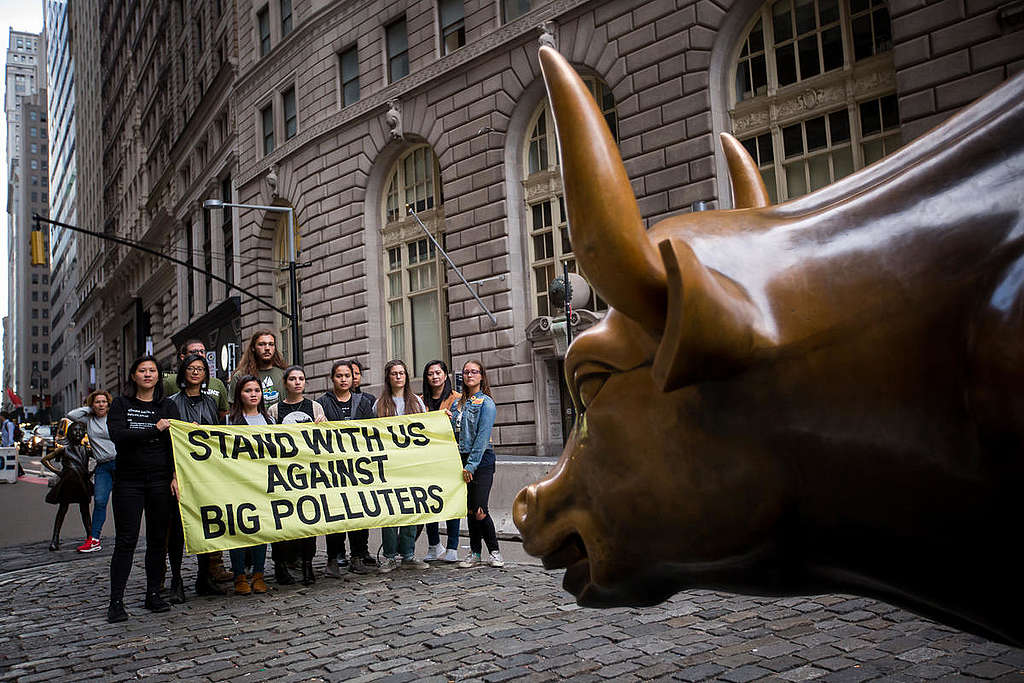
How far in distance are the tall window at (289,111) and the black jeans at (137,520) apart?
23.7 m

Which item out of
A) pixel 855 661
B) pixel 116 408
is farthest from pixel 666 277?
pixel 116 408

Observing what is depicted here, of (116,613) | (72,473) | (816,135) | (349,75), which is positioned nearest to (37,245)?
(349,75)

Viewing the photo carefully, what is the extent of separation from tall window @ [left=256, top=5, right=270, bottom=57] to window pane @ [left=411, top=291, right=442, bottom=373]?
13232mm

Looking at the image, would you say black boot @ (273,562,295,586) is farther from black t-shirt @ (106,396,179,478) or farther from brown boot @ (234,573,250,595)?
black t-shirt @ (106,396,179,478)

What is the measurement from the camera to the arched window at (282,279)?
2942 centimetres

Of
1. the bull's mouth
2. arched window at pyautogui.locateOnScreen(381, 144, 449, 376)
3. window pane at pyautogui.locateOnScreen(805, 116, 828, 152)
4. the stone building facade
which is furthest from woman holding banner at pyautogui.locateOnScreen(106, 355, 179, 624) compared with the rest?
arched window at pyautogui.locateOnScreen(381, 144, 449, 376)

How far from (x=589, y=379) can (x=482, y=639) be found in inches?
151

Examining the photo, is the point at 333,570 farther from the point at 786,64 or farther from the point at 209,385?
the point at 786,64

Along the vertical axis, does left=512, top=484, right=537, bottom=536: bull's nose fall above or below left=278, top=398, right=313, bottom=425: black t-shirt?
below

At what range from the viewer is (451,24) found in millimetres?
22703

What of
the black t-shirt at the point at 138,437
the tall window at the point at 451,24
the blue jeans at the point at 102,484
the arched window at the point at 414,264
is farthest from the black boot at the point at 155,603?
the tall window at the point at 451,24

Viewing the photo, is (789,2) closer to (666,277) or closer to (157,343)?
(666,277)

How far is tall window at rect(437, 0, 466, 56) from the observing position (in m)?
22.4

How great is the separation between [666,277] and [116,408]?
6.47 metres
